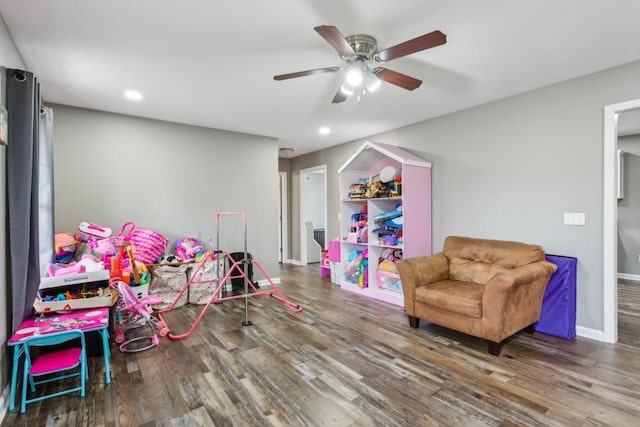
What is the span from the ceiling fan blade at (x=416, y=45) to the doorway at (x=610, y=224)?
215 cm

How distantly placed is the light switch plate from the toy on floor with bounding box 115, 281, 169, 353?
13.6 feet

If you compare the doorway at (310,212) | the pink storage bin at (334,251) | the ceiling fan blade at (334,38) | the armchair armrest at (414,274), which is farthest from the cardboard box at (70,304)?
the doorway at (310,212)

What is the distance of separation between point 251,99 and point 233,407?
2970 mm

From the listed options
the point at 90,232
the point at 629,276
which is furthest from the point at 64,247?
the point at 629,276

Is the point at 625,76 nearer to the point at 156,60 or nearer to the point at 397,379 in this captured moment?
the point at 397,379

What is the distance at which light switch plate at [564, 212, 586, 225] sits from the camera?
3051 millimetres

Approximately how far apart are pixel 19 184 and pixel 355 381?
9.00 ft

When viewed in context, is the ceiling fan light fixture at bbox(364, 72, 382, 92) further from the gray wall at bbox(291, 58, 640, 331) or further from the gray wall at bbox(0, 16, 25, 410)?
the gray wall at bbox(0, 16, 25, 410)

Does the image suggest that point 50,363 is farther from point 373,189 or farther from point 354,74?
point 373,189

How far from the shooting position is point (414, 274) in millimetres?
3264

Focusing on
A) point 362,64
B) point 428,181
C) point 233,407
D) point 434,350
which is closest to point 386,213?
point 428,181

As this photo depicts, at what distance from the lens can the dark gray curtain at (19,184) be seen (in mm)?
2117

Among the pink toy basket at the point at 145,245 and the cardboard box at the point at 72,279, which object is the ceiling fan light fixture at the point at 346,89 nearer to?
the cardboard box at the point at 72,279

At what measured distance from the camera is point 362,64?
8.24 ft
